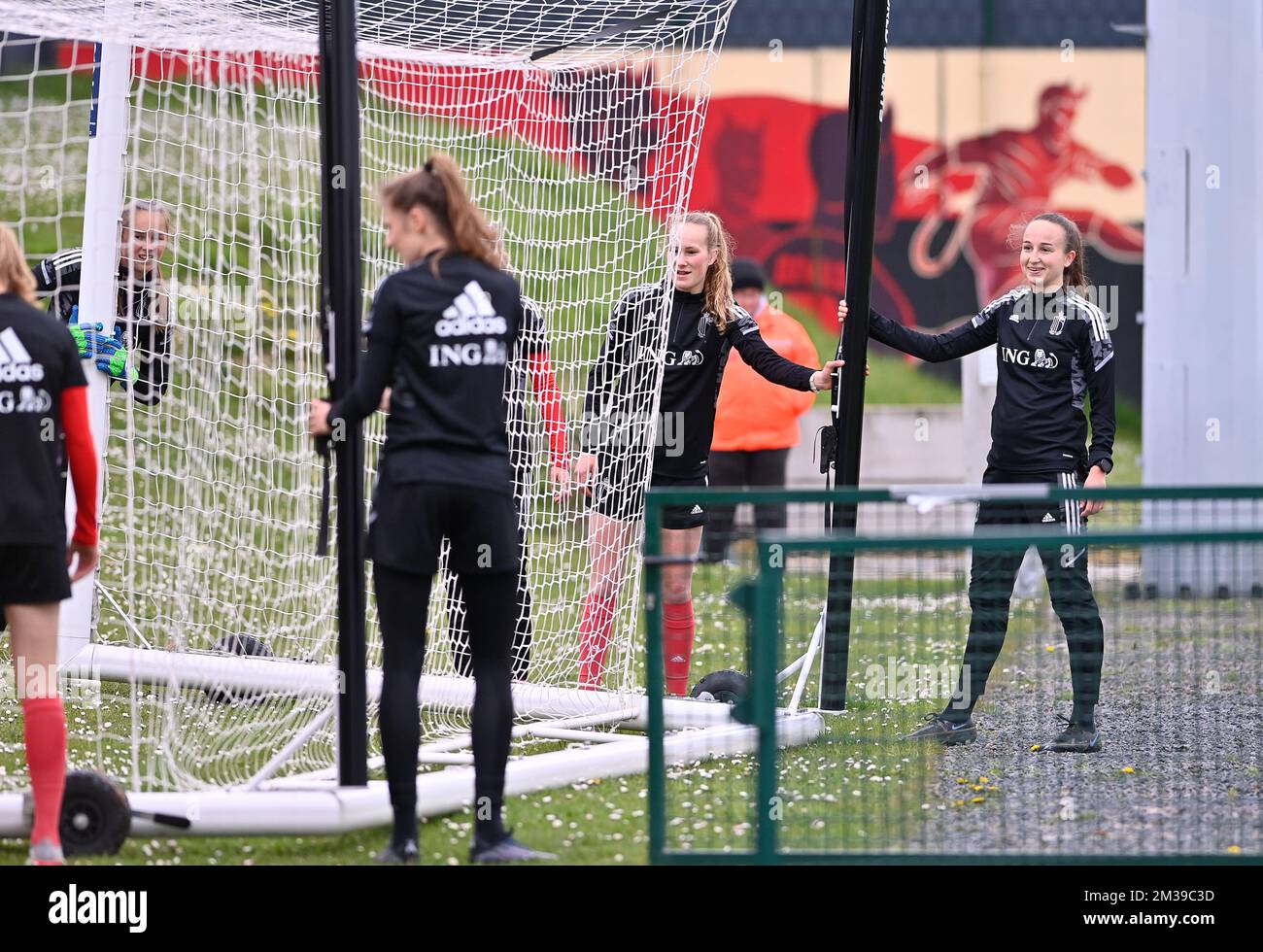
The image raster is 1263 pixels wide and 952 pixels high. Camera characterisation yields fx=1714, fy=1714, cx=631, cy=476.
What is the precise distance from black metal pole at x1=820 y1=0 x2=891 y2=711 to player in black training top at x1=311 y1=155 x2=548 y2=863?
86.0 inches

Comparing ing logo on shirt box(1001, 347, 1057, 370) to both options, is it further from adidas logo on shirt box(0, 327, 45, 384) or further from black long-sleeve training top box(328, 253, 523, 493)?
adidas logo on shirt box(0, 327, 45, 384)

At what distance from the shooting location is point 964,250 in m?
15.8

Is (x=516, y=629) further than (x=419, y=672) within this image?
Yes

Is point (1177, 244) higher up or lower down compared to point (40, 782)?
higher up

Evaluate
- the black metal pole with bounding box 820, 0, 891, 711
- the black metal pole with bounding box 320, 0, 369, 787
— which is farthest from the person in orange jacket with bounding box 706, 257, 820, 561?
the black metal pole with bounding box 320, 0, 369, 787

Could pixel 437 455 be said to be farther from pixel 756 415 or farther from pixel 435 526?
pixel 756 415

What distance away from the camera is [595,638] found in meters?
6.91

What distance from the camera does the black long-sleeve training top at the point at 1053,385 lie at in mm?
6199

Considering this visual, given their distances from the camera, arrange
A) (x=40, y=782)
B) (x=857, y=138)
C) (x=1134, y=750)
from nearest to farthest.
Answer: (x=40, y=782) → (x=1134, y=750) → (x=857, y=138)

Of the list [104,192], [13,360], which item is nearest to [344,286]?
[13,360]

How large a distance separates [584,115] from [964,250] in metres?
8.92

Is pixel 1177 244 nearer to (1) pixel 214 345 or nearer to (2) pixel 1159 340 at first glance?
(2) pixel 1159 340

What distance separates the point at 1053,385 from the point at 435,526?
2.70 meters

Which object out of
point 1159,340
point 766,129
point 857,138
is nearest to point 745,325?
point 857,138
